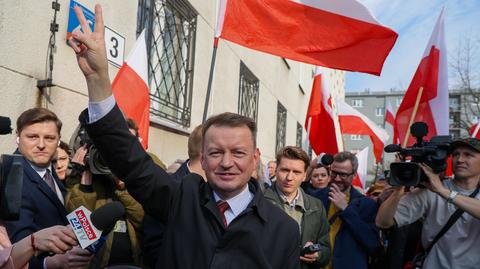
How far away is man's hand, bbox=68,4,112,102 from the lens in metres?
1.55

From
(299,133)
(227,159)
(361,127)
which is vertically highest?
(299,133)

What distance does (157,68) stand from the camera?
650 centimetres

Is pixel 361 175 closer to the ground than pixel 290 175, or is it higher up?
closer to the ground

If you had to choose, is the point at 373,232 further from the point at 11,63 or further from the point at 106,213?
the point at 11,63

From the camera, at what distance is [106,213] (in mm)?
1552

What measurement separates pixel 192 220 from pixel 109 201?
0.90 meters

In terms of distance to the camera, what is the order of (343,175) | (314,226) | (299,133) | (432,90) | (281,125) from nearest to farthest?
(314,226), (343,175), (432,90), (281,125), (299,133)

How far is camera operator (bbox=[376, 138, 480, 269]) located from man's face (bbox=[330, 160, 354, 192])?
79cm

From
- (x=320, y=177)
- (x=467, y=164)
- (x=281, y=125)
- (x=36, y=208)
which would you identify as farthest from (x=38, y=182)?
(x=281, y=125)

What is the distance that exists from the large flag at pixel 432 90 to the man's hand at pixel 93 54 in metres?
3.72

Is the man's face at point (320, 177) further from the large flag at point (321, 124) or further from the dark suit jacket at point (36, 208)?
the dark suit jacket at point (36, 208)

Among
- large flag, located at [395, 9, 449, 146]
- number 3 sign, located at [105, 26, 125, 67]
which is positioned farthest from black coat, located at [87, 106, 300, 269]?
number 3 sign, located at [105, 26, 125, 67]

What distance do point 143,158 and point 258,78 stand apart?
9.72 m

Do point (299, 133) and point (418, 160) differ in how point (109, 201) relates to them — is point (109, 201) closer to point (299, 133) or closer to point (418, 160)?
point (418, 160)
